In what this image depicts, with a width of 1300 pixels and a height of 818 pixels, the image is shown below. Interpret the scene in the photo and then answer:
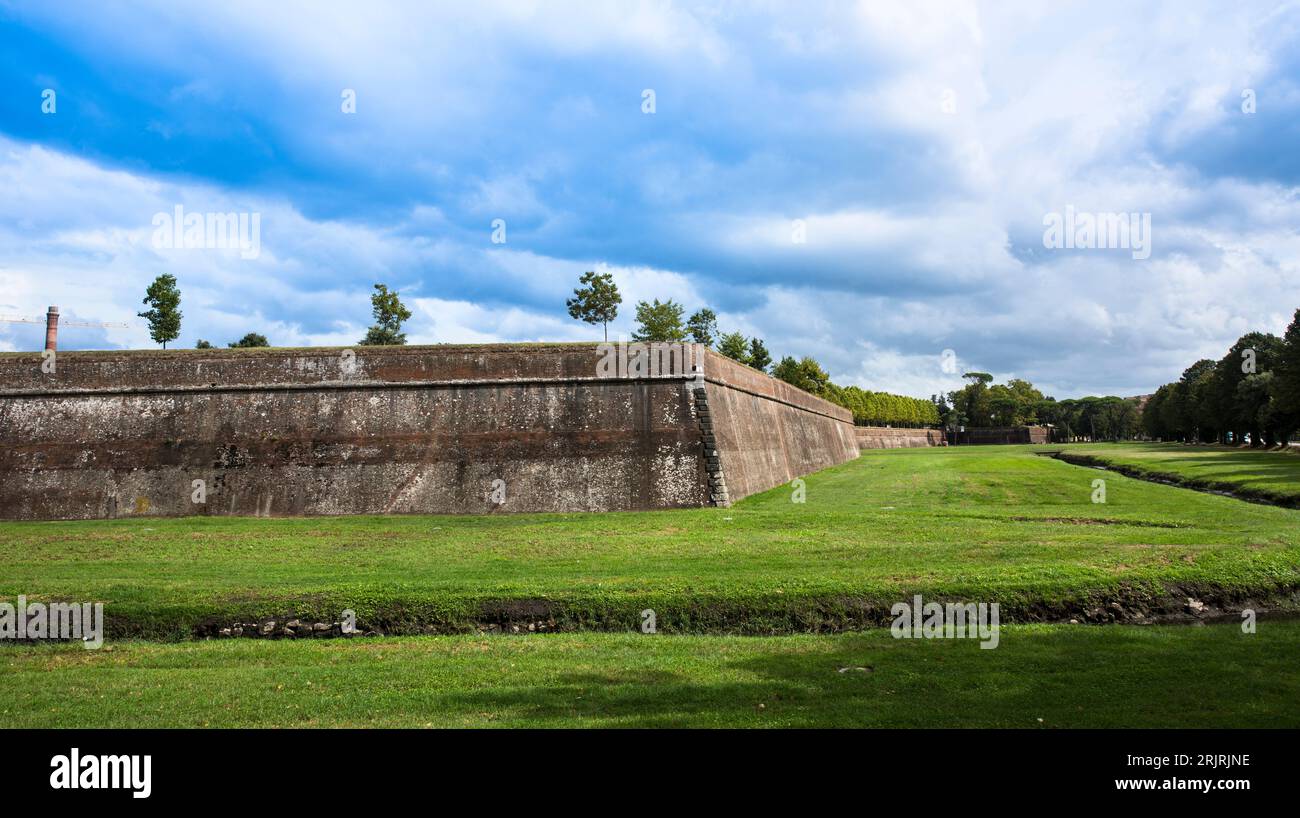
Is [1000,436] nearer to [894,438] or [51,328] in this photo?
[894,438]

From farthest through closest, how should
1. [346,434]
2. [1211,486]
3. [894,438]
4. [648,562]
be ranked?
[894,438] < [1211,486] < [346,434] < [648,562]

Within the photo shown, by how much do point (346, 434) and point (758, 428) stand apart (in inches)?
531

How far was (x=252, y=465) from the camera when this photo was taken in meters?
21.7

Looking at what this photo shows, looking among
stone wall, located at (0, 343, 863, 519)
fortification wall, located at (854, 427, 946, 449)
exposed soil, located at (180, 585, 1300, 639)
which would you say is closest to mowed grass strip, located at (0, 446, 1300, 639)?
exposed soil, located at (180, 585, 1300, 639)

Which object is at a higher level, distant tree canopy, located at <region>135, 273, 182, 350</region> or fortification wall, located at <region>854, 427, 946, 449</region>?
distant tree canopy, located at <region>135, 273, 182, 350</region>

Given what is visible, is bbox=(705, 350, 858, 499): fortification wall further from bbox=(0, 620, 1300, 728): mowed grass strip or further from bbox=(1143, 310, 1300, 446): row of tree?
bbox=(1143, 310, 1300, 446): row of tree

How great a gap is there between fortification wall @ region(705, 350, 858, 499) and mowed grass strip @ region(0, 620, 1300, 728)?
1269cm

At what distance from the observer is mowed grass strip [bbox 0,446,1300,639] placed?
11.1 metres

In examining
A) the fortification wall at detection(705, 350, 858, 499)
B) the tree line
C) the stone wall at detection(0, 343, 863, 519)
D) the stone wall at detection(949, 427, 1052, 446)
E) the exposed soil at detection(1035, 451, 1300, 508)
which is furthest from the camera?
the tree line

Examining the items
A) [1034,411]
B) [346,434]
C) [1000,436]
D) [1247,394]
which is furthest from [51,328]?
[1034,411]

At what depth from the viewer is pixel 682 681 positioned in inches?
303
